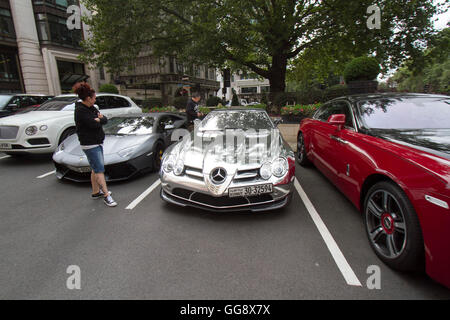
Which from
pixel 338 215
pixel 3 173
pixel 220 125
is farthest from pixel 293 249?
pixel 3 173

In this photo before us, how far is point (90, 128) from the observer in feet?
10.5

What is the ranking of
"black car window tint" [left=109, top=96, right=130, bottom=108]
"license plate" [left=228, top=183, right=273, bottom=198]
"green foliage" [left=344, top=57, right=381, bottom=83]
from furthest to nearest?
Result: 1. "green foliage" [left=344, top=57, right=381, bottom=83]
2. "black car window tint" [left=109, top=96, right=130, bottom=108]
3. "license plate" [left=228, top=183, right=273, bottom=198]

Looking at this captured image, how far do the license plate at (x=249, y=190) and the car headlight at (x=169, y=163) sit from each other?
0.93 metres

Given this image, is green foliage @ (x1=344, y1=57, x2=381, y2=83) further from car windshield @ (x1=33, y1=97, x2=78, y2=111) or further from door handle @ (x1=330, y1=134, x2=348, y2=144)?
car windshield @ (x1=33, y1=97, x2=78, y2=111)

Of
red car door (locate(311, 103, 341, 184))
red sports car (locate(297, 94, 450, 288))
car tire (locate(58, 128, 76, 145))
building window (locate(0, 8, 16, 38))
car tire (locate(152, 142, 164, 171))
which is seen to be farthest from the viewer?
building window (locate(0, 8, 16, 38))

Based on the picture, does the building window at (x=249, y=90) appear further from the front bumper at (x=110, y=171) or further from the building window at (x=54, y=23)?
the front bumper at (x=110, y=171)

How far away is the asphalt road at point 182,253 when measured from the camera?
1896 millimetres

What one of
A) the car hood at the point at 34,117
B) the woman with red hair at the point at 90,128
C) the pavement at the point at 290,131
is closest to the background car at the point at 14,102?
the car hood at the point at 34,117

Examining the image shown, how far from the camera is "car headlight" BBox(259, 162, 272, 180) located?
9.37 feet

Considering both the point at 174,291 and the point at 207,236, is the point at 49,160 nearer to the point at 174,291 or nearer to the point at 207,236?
the point at 207,236

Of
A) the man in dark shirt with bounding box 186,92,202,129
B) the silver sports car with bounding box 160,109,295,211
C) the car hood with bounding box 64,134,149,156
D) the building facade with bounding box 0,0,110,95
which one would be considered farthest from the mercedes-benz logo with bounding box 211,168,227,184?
the building facade with bounding box 0,0,110,95

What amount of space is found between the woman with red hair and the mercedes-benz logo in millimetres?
1675

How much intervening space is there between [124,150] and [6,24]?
2295 cm
